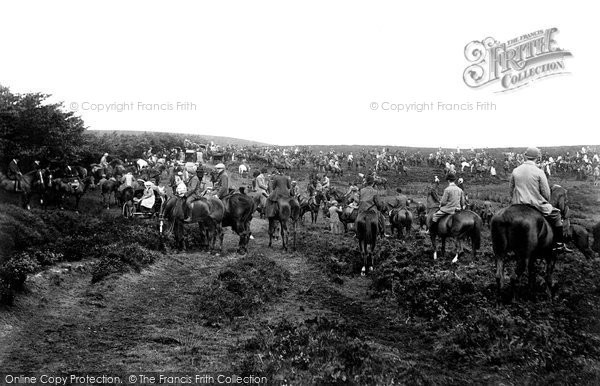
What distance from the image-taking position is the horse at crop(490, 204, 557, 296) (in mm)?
7539

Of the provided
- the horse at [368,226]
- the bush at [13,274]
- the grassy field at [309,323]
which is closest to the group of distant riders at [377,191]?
the horse at [368,226]

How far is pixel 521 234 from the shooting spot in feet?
24.8

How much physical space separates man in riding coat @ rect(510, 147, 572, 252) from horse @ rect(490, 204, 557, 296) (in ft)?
0.71

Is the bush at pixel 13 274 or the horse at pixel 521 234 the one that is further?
the bush at pixel 13 274

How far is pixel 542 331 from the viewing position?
6.22 m

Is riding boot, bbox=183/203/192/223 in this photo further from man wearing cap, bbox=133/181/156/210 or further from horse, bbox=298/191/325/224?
horse, bbox=298/191/325/224

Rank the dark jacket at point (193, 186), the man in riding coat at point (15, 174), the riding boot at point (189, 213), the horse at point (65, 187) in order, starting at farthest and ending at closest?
1. the horse at point (65, 187)
2. the man in riding coat at point (15, 174)
3. the dark jacket at point (193, 186)
4. the riding boot at point (189, 213)

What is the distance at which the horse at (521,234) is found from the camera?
7539mm

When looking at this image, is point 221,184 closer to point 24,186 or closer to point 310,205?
point 24,186

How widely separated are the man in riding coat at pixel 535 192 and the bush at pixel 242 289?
5614 millimetres

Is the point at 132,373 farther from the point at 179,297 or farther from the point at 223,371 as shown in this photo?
the point at 179,297

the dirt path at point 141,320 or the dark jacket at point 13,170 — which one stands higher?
the dark jacket at point 13,170

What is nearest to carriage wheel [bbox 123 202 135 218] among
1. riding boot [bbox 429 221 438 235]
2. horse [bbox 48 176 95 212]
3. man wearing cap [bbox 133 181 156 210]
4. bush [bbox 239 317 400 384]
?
man wearing cap [bbox 133 181 156 210]

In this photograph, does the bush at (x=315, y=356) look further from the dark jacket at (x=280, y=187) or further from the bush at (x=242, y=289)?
the dark jacket at (x=280, y=187)
